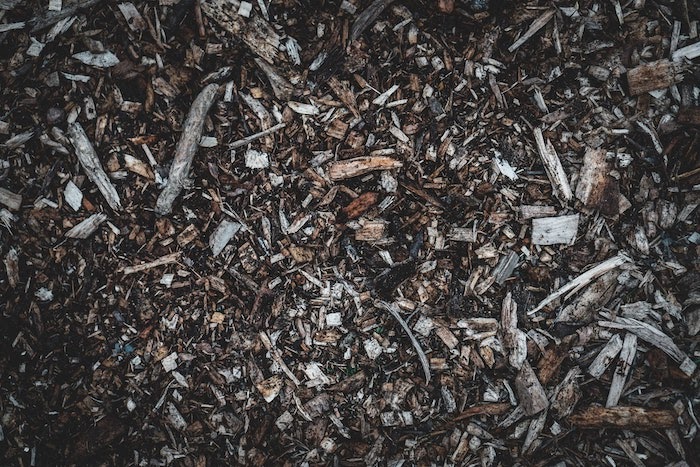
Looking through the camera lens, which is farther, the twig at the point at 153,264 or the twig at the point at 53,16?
the twig at the point at 153,264

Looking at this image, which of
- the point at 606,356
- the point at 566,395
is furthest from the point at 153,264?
the point at 606,356

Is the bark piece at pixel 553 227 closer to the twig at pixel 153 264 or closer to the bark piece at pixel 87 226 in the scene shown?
the twig at pixel 153 264

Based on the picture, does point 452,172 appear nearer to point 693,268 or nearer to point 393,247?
point 393,247

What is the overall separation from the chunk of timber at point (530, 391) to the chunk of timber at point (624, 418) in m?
0.15

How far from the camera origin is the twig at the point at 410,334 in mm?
1677

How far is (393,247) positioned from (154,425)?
1210 millimetres

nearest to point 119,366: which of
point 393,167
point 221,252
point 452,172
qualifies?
point 221,252

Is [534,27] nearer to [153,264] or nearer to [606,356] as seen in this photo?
[606,356]

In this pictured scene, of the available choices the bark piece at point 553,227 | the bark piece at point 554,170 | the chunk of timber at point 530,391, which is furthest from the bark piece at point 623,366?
the bark piece at point 554,170

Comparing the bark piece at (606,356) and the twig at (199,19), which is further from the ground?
the twig at (199,19)

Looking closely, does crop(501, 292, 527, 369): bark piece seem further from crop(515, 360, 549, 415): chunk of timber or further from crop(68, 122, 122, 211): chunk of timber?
crop(68, 122, 122, 211): chunk of timber

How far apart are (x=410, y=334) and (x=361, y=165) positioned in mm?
690

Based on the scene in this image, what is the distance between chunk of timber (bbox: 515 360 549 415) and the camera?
5.41 feet

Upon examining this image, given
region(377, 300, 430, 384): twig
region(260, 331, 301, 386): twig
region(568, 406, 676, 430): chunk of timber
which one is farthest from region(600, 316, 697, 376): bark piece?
region(260, 331, 301, 386): twig
